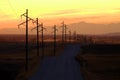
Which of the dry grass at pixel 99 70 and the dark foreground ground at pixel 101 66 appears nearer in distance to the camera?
the dry grass at pixel 99 70

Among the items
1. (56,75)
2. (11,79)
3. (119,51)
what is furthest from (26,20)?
(119,51)

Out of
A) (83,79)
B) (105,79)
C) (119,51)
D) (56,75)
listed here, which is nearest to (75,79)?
(83,79)

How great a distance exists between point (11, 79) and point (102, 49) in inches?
3220

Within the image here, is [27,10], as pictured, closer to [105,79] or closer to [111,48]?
[105,79]

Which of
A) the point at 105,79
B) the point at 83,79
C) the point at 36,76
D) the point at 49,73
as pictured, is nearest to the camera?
the point at 83,79

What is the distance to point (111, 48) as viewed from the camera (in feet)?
423

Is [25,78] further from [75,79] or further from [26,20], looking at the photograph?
[26,20]

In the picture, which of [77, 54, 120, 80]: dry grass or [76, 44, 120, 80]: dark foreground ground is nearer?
[77, 54, 120, 80]: dry grass

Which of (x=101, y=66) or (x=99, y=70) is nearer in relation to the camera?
(x=99, y=70)

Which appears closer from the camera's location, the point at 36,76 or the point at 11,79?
the point at 36,76

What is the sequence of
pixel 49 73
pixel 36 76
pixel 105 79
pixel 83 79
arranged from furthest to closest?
pixel 105 79 → pixel 49 73 → pixel 36 76 → pixel 83 79

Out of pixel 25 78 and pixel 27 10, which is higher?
pixel 27 10

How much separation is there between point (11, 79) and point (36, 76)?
900cm

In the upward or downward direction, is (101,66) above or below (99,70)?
above
